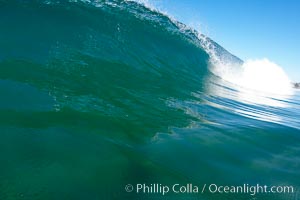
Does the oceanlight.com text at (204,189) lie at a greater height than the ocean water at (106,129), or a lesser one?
lesser

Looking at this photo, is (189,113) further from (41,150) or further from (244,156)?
(41,150)

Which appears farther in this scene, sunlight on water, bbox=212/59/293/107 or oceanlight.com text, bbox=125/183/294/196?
sunlight on water, bbox=212/59/293/107

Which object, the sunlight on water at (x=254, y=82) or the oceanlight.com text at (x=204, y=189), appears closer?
the oceanlight.com text at (x=204, y=189)

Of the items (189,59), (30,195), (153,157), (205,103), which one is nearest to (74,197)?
(30,195)

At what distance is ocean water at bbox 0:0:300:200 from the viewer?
256 cm

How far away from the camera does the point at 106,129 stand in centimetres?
362

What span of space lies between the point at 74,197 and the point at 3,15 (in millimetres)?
6881

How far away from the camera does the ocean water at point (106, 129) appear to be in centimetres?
256

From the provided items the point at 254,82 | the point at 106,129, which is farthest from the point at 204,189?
the point at 254,82

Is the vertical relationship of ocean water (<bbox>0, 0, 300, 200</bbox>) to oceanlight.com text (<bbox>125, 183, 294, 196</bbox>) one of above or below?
above

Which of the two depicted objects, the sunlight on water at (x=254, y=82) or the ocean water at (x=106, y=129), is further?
the sunlight on water at (x=254, y=82)

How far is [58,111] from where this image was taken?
3785 millimetres

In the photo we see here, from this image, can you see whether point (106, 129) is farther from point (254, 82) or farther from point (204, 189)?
point (254, 82)

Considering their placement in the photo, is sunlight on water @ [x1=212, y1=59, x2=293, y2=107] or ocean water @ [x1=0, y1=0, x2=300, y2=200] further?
sunlight on water @ [x1=212, y1=59, x2=293, y2=107]
